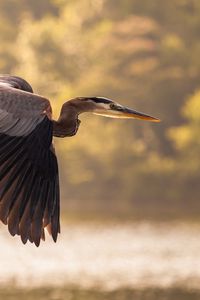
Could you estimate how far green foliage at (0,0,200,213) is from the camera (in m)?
57.5

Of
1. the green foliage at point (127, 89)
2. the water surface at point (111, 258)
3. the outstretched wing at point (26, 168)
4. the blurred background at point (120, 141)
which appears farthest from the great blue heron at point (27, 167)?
the green foliage at point (127, 89)

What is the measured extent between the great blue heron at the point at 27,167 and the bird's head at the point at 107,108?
2.54 ft

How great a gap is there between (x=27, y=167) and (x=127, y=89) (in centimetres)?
4957

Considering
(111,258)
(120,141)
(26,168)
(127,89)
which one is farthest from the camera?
(127,89)

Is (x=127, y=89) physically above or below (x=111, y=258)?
above

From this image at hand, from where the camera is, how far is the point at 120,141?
5734 centimetres

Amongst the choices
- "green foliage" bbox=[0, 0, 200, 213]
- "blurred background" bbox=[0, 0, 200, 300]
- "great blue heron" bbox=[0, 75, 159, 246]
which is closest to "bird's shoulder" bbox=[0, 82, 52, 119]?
"great blue heron" bbox=[0, 75, 159, 246]

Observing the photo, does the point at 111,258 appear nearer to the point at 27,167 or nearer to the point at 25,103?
the point at 27,167

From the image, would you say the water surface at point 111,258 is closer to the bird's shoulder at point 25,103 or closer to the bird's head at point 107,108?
the bird's head at point 107,108

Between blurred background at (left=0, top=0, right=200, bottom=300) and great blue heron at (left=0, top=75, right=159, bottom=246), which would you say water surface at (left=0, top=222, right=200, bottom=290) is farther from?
great blue heron at (left=0, top=75, right=159, bottom=246)

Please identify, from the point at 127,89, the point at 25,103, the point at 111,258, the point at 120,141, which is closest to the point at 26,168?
the point at 25,103

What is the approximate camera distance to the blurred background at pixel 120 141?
127 ft

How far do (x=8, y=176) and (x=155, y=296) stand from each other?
2206cm

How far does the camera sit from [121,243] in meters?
41.7
